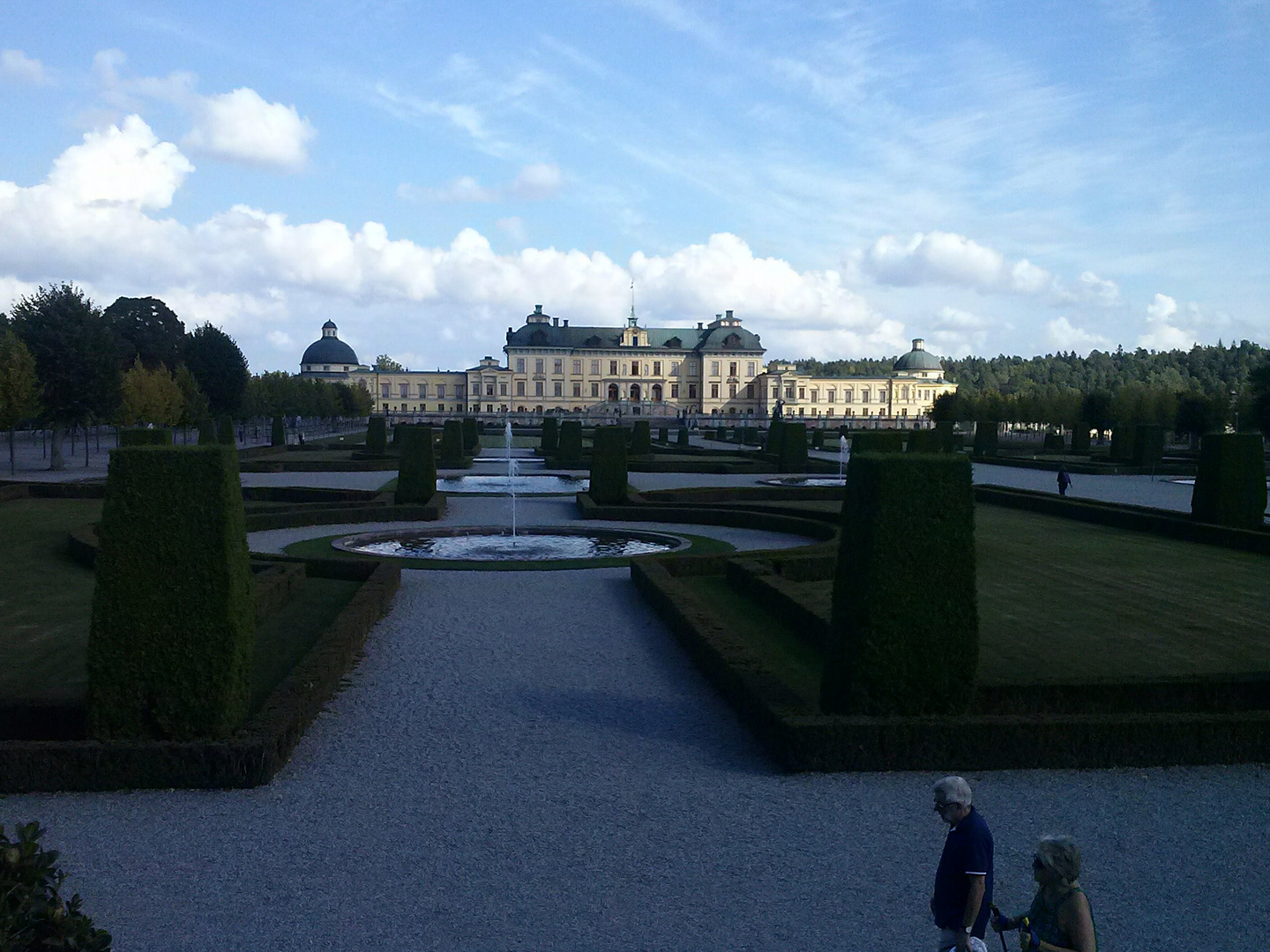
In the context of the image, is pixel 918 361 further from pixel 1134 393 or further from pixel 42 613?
pixel 42 613

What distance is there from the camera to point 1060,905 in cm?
275

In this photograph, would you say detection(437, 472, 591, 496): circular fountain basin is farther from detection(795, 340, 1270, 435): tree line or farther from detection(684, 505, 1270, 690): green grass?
detection(795, 340, 1270, 435): tree line

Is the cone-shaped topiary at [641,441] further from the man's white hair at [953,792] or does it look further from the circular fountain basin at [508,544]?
the man's white hair at [953,792]

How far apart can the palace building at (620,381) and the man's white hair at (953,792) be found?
80047 mm

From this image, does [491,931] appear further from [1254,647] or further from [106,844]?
[1254,647]

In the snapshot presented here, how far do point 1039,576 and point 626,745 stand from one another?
6335 mm

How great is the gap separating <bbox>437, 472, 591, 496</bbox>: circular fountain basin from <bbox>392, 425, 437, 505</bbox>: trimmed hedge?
2808 millimetres

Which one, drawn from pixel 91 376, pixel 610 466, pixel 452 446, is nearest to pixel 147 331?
pixel 91 376

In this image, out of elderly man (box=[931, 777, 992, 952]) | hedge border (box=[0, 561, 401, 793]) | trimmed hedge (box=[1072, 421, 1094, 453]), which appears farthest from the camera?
trimmed hedge (box=[1072, 421, 1094, 453])

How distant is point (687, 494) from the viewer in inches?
703

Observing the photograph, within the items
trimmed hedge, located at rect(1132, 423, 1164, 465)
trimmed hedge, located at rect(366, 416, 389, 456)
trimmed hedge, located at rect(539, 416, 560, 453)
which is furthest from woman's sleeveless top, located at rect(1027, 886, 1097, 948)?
trimmed hedge, located at rect(539, 416, 560, 453)

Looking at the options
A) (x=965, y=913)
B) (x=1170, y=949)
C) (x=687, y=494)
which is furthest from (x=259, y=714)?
(x=687, y=494)

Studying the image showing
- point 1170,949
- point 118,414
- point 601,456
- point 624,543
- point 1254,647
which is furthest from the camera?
point 118,414

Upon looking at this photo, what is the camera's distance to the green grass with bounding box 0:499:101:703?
21.0ft
